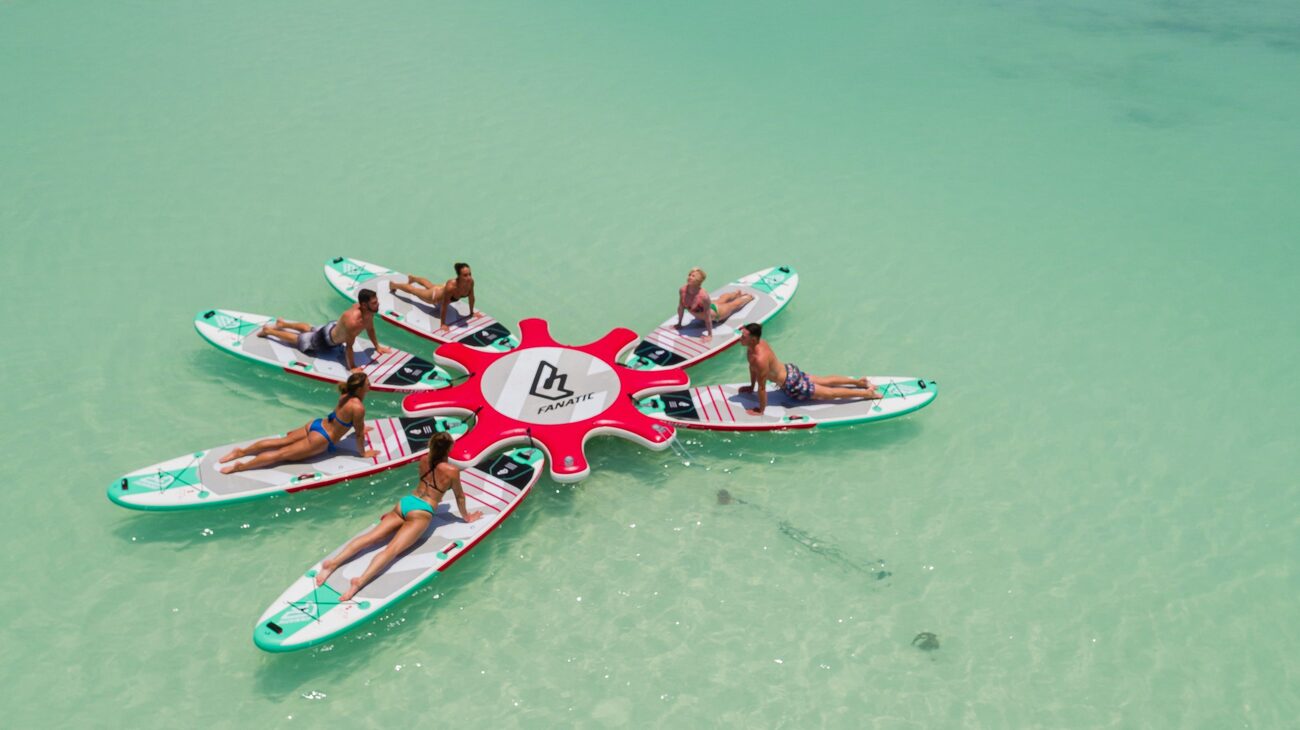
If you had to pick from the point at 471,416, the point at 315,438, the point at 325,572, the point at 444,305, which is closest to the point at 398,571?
the point at 325,572

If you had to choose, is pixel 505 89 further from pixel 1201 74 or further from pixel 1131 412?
pixel 1201 74

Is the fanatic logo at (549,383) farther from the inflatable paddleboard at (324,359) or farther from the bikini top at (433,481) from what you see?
the bikini top at (433,481)

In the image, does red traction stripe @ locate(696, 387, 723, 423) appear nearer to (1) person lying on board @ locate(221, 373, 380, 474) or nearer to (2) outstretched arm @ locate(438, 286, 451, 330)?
(2) outstretched arm @ locate(438, 286, 451, 330)

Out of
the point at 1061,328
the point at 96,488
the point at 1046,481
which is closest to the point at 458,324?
the point at 96,488

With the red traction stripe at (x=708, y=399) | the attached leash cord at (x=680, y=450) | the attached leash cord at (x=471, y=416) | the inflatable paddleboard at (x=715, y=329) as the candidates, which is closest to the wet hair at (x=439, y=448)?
the attached leash cord at (x=471, y=416)

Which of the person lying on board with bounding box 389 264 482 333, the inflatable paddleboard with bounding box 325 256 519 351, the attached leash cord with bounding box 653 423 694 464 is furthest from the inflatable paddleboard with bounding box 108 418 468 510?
the attached leash cord with bounding box 653 423 694 464
